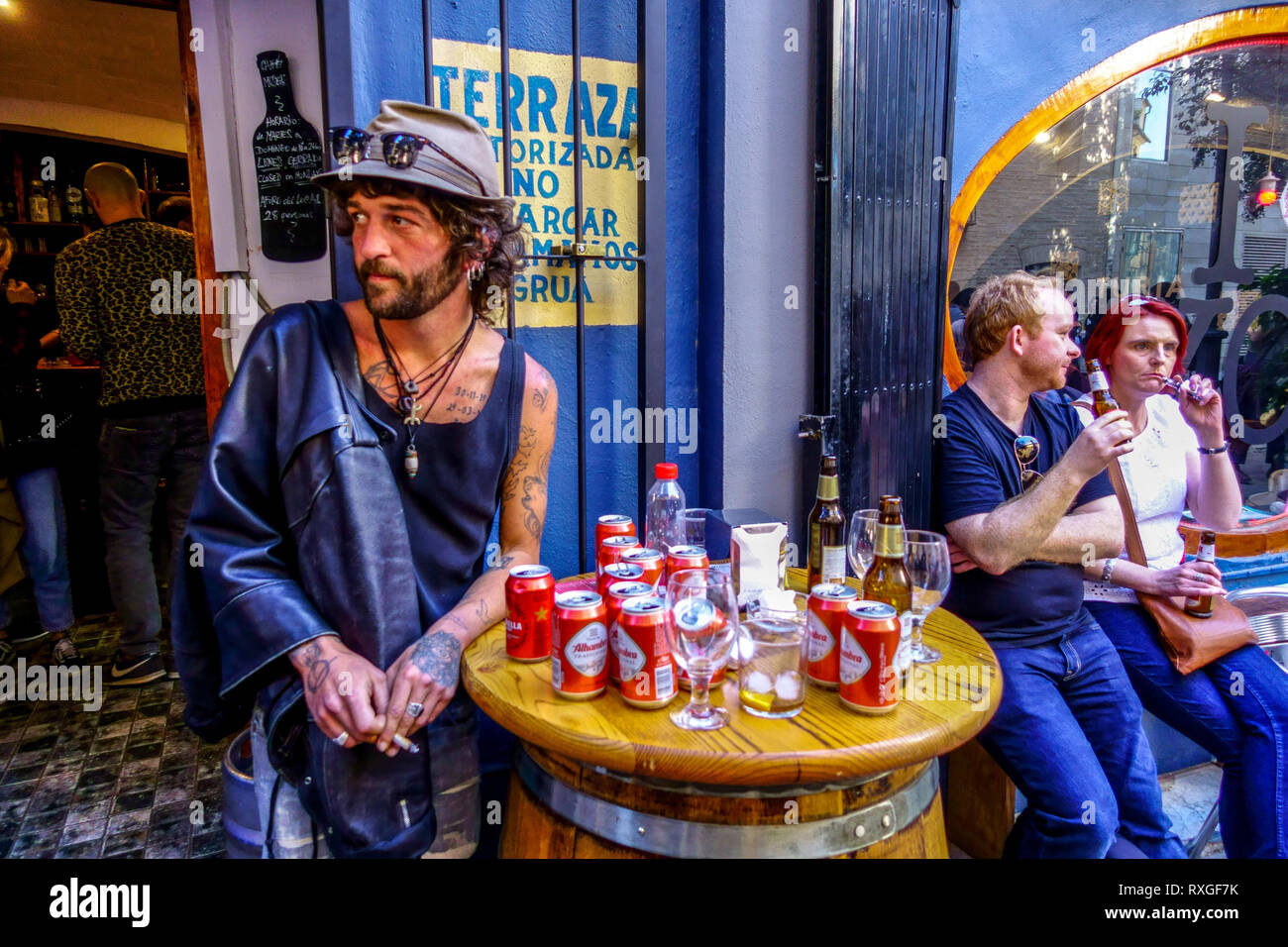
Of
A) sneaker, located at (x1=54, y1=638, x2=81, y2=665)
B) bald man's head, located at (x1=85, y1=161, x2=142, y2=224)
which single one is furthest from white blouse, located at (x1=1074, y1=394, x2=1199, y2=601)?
sneaker, located at (x1=54, y1=638, x2=81, y2=665)

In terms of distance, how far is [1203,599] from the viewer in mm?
2293

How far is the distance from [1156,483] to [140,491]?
4.06m

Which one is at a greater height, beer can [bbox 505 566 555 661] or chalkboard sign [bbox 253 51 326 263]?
chalkboard sign [bbox 253 51 326 263]

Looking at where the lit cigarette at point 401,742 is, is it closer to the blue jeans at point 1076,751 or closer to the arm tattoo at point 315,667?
the arm tattoo at point 315,667

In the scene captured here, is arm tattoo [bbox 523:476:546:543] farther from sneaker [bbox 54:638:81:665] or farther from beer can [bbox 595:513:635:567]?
sneaker [bbox 54:638:81:665]

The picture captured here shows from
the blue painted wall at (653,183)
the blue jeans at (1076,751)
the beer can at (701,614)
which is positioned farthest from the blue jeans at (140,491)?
the blue jeans at (1076,751)

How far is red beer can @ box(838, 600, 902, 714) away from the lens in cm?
127

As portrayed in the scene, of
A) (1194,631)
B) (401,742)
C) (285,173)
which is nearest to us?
(401,742)

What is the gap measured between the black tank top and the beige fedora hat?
1.52ft

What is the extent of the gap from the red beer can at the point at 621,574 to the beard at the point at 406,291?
31.0 inches

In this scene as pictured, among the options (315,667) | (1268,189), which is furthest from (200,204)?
(1268,189)

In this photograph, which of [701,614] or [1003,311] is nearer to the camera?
[701,614]

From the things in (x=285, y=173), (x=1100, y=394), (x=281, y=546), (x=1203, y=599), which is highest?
(x=285, y=173)

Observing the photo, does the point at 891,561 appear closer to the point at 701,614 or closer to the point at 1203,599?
the point at 701,614
